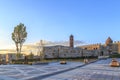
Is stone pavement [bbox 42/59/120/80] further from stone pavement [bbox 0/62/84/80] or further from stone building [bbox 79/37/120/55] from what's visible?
stone building [bbox 79/37/120/55]

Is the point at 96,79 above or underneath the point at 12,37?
underneath

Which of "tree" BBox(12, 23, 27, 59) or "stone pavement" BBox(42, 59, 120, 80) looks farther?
"tree" BBox(12, 23, 27, 59)

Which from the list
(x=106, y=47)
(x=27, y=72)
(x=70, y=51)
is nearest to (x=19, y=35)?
(x=27, y=72)

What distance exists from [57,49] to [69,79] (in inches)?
4253

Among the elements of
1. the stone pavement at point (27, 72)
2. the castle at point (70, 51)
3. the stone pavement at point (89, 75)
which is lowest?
the stone pavement at point (89, 75)

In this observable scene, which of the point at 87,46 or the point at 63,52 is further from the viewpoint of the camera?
the point at 87,46

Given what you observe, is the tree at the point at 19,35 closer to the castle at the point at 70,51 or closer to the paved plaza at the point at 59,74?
the paved plaza at the point at 59,74

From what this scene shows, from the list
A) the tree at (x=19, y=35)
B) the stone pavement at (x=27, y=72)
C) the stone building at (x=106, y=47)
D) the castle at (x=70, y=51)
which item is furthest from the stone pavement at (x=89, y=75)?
the stone building at (x=106, y=47)

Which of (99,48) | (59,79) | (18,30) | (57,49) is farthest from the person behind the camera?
(99,48)

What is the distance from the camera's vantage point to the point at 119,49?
173625mm

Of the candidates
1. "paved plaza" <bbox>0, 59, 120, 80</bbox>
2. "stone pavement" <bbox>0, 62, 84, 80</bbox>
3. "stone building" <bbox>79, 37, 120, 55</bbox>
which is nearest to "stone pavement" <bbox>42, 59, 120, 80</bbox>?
"paved plaza" <bbox>0, 59, 120, 80</bbox>

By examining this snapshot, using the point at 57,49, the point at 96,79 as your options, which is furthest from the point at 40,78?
the point at 57,49

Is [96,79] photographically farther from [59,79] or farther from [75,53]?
[75,53]

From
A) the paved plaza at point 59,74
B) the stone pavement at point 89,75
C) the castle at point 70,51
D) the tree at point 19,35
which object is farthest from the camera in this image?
the castle at point 70,51
